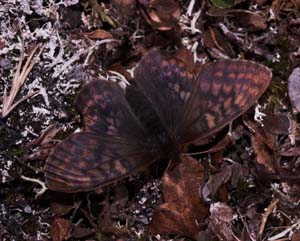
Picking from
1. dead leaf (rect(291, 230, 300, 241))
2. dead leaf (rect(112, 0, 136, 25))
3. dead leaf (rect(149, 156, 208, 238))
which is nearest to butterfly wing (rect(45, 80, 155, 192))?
dead leaf (rect(149, 156, 208, 238))

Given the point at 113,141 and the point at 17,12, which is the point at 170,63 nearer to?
the point at 113,141

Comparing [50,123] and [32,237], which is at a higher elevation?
[50,123]

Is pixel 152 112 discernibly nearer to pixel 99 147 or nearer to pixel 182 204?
pixel 99 147

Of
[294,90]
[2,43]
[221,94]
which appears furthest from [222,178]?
[2,43]

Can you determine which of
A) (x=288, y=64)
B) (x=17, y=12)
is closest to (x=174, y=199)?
(x=288, y=64)

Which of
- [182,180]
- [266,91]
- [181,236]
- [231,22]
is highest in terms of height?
[231,22]

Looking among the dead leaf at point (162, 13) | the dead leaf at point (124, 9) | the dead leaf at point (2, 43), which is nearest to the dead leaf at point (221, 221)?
the dead leaf at point (162, 13)
